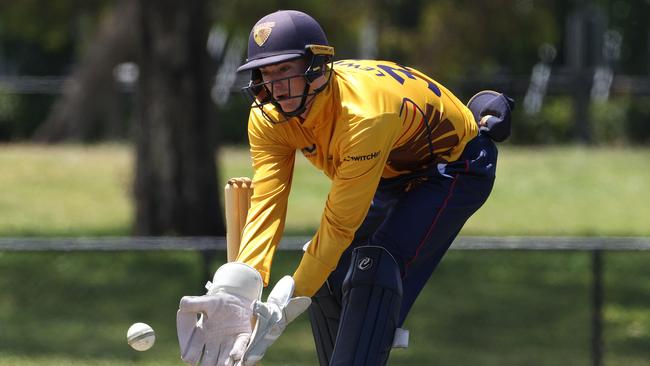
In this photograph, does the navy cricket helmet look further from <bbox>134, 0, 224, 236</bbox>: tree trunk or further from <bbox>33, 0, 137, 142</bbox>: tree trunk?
<bbox>33, 0, 137, 142</bbox>: tree trunk

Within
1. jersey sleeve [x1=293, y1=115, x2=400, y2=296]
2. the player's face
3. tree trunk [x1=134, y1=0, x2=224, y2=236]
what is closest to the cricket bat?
jersey sleeve [x1=293, y1=115, x2=400, y2=296]

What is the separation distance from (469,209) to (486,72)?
20392mm

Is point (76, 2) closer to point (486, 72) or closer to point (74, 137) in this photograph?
point (74, 137)

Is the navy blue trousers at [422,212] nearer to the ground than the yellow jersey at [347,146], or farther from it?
nearer to the ground

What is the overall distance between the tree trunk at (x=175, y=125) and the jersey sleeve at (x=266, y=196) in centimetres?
738

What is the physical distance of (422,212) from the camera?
17.7 ft

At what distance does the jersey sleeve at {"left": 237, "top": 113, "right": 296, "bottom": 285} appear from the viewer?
5.03m

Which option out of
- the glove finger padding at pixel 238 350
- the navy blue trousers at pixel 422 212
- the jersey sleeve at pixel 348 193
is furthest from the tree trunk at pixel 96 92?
the glove finger padding at pixel 238 350

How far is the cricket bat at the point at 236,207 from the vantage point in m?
5.47

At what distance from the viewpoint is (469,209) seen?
5.57 meters

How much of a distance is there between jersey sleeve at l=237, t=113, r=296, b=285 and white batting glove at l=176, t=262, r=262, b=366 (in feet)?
0.64

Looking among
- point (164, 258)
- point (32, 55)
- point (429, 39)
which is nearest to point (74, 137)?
point (32, 55)

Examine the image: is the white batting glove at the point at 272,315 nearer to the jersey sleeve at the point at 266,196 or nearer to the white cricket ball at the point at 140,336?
the jersey sleeve at the point at 266,196

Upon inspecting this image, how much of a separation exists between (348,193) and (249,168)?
531 inches
